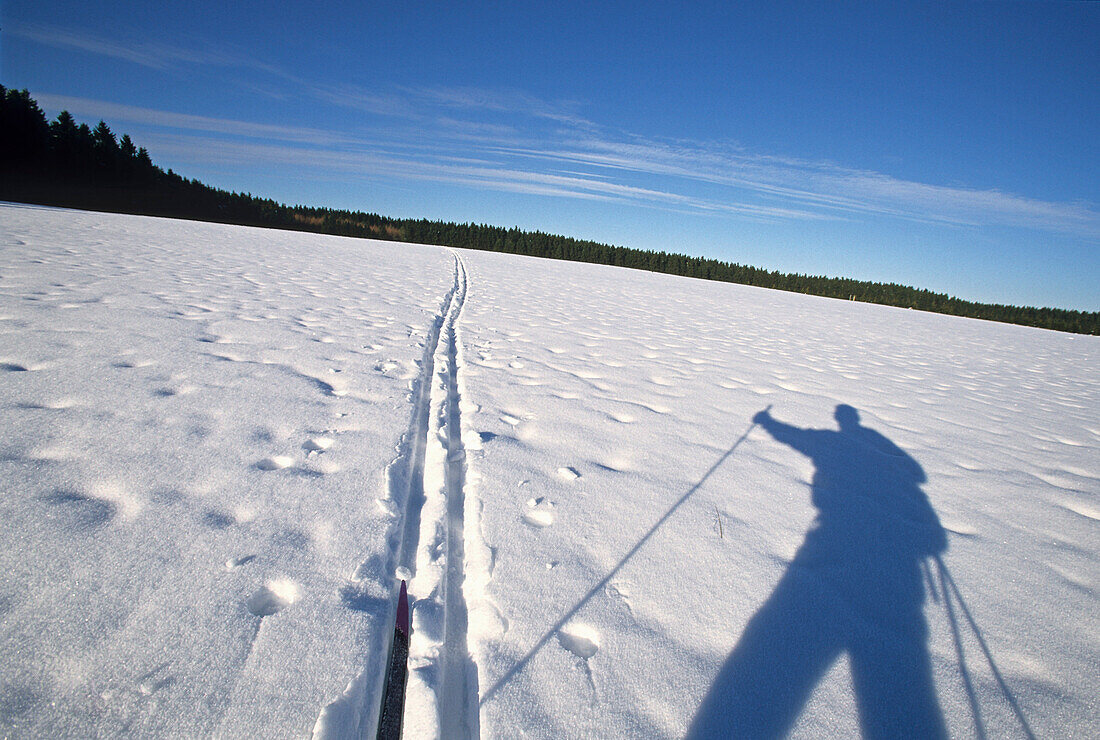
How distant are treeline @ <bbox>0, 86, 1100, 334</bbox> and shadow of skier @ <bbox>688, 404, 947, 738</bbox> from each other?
45071 mm

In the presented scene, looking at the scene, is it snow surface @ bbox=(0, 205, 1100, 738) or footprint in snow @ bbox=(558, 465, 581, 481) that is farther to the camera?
footprint in snow @ bbox=(558, 465, 581, 481)

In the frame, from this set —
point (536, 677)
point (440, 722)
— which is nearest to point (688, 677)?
point (536, 677)

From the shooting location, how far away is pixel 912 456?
341 centimetres

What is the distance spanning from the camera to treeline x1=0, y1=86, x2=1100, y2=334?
32.3m

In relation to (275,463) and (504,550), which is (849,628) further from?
(275,463)

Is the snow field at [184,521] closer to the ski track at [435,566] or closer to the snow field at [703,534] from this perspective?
the ski track at [435,566]

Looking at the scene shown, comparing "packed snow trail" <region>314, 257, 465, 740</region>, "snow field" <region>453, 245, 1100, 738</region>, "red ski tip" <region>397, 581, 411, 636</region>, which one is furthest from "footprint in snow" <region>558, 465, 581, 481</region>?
"red ski tip" <region>397, 581, 411, 636</region>

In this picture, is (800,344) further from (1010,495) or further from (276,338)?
(276,338)

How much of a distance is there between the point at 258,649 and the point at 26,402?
2.49m

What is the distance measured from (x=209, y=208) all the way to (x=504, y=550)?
53491 mm

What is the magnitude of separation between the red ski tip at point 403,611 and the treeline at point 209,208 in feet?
144

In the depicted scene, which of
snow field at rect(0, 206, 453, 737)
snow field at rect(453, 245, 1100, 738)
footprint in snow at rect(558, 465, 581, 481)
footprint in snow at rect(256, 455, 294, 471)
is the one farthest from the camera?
footprint in snow at rect(558, 465, 581, 481)

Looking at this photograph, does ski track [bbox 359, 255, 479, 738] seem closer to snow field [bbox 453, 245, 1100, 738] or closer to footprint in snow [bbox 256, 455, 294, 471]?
snow field [bbox 453, 245, 1100, 738]

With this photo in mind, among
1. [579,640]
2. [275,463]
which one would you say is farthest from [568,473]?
[275,463]
